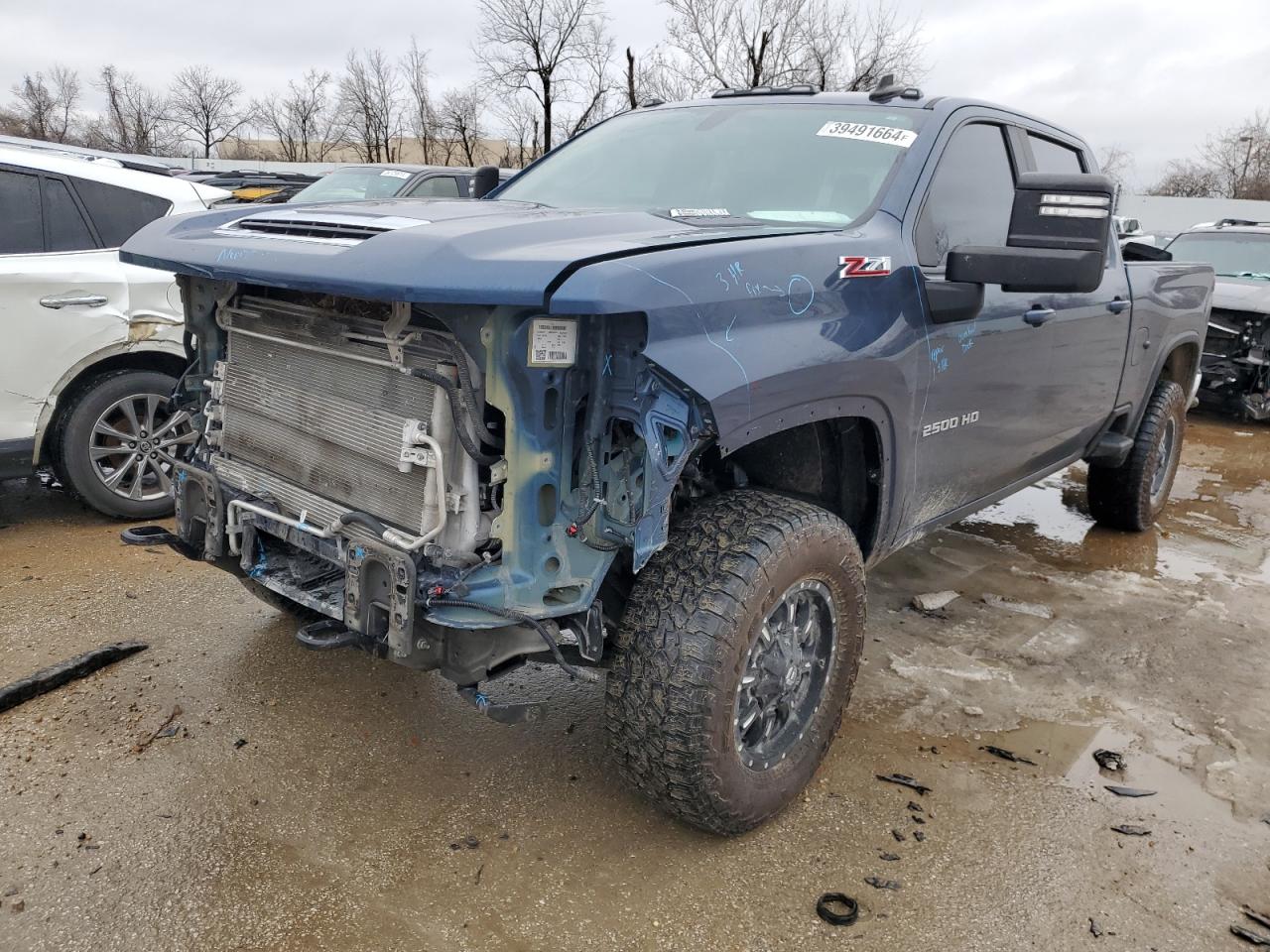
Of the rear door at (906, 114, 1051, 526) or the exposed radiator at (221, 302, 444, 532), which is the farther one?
the rear door at (906, 114, 1051, 526)

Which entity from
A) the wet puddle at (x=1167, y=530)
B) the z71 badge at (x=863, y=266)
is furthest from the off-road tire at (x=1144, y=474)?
the z71 badge at (x=863, y=266)

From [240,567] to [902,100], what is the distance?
9.03 feet

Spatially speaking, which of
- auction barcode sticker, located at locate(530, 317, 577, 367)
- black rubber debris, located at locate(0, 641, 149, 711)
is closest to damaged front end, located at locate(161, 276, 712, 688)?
auction barcode sticker, located at locate(530, 317, 577, 367)

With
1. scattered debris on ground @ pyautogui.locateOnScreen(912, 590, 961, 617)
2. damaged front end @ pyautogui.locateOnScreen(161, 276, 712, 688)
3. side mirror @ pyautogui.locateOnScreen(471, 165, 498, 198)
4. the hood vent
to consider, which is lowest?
scattered debris on ground @ pyautogui.locateOnScreen(912, 590, 961, 617)

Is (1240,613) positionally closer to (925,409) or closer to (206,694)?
(925,409)

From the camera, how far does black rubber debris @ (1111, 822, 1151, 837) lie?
2812 mm

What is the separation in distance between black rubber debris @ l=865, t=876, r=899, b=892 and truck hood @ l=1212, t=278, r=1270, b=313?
26.6ft

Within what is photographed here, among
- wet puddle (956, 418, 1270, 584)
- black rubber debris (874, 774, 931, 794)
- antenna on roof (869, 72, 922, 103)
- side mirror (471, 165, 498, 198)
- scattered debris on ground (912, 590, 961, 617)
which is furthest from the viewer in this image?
wet puddle (956, 418, 1270, 584)

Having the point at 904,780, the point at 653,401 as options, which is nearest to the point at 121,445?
the point at 653,401

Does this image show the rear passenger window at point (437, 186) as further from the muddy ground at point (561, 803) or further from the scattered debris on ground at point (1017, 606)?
the scattered debris on ground at point (1017, 606)

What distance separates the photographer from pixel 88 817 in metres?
2.67

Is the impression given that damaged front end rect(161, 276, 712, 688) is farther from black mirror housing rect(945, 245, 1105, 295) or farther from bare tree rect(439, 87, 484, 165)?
bare tree rect(439, 87, 484, 165)

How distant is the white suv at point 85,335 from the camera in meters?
4.52

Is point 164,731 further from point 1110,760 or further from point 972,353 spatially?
point 1110,760
